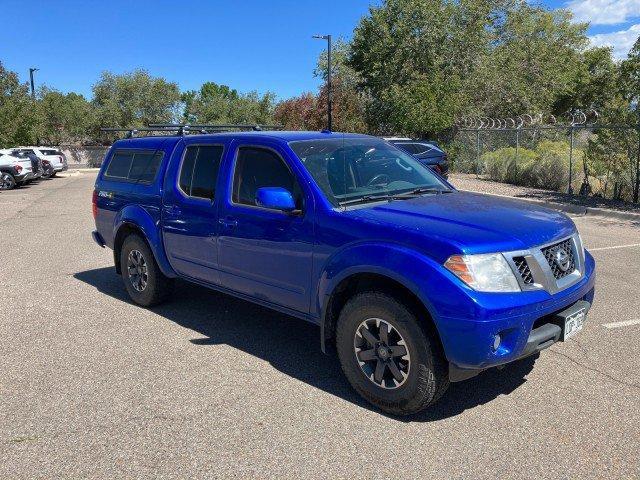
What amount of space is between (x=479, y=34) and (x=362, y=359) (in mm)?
28120

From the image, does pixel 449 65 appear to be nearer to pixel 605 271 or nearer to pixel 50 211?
pixel 50 211

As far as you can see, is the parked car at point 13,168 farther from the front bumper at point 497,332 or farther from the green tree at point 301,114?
the front bumper at point 497,332

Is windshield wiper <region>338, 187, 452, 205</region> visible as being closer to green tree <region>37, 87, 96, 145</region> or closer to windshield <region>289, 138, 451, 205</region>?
windshield <region>289, 138, 451, 205</region>

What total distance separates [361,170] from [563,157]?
1530 cm

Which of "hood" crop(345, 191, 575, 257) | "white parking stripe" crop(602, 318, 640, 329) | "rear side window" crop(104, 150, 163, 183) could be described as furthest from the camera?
"rear side window" crop(104, 150, 163, 183)

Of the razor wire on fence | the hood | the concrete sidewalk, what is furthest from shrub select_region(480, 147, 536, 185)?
the hood

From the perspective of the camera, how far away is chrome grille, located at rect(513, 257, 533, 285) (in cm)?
347

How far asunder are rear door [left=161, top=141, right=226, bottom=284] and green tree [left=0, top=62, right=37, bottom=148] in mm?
30578

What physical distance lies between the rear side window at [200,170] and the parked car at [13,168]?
21.1 metres

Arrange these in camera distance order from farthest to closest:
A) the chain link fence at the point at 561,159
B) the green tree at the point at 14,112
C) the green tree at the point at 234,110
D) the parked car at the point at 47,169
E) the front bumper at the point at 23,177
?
the green tree at the point at 234,110 → the green tree at the point at 14,112 → the parked car at the point at 47,169 → the front bumper at the point at 23,177 → the chain link fence at the point at 561,159

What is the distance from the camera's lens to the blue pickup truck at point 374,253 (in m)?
3.39

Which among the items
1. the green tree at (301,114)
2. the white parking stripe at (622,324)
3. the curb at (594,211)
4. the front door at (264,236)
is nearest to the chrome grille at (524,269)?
the front door at (264,236)

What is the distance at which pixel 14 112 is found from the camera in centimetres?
3219

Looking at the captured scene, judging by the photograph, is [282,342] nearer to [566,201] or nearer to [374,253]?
[374,253]
